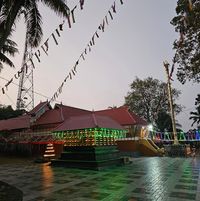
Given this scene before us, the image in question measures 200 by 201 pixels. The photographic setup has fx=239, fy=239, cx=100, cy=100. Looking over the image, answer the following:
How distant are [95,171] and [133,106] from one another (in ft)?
99.1

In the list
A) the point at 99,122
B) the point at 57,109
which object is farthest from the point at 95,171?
the point at 57,109

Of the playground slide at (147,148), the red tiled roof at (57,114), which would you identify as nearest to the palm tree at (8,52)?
the red tiled roof at (57,114)

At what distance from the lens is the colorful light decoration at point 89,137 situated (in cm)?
1677

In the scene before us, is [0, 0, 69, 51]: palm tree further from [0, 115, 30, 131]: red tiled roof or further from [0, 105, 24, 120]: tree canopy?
[0, 105, 24, 120]: tree canopy

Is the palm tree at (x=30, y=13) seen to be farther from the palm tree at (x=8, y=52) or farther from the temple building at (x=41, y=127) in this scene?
the temple building at (x=41, y=127)

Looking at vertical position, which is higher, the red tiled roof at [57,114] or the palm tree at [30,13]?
the palm tree at [30,13]

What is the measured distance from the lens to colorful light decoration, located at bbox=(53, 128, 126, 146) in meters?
16.8

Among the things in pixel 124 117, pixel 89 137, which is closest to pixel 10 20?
pixel 89 137

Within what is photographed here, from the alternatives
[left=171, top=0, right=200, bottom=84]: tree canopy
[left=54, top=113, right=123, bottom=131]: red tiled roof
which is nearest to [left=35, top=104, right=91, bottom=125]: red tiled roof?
[left=54, top=113, right=123, bottom=131]: red tiled roof

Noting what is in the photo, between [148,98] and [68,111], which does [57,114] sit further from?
[148,98]

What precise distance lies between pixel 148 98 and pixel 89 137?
28.2 m

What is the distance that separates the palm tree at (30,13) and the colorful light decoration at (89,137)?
290 inches

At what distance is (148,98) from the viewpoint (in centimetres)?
4322

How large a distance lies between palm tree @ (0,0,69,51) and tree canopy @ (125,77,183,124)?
3274 cm
